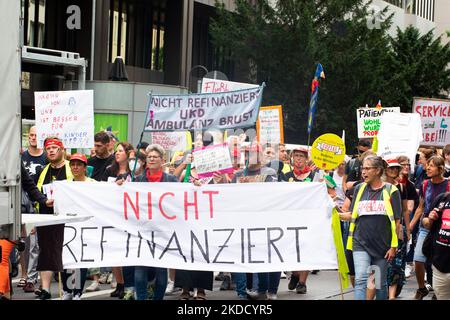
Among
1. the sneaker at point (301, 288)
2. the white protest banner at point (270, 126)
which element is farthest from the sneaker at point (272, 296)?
the white protest banner at point (270, 126)

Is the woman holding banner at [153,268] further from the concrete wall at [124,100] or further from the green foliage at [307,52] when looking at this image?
the green foliage at [307,52]

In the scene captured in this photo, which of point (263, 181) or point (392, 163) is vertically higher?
point (392, 163)

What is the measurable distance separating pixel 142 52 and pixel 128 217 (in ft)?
105

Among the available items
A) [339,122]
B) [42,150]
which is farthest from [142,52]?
[42,150]

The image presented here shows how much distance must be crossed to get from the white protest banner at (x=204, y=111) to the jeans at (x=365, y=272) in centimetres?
221

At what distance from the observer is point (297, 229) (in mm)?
10859

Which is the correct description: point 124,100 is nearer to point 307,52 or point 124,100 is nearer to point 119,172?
point 307,52

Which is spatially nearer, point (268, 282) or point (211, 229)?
point (211, 229)

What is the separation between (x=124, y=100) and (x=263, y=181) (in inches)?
857

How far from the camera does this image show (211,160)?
38.3ft

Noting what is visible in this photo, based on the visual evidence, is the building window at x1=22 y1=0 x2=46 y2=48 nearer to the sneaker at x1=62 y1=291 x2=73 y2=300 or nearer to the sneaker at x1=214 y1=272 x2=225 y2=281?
the sneaker at x1=214 y1=272 x2=225 y2=281

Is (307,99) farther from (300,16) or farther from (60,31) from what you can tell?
(60,31)

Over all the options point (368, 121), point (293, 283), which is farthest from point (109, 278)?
point (368, 121)

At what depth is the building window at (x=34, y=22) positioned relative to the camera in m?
36.2
